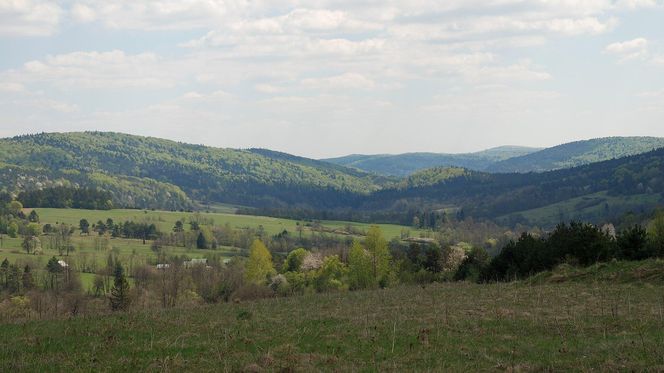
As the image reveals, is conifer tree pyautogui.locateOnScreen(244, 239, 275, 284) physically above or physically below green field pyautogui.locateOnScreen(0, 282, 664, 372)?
below

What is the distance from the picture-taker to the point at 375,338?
67.8 feet

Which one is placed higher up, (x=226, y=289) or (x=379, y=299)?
(x=379, y=299)

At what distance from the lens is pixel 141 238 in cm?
19600

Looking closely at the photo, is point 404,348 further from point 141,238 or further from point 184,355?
point 141,238

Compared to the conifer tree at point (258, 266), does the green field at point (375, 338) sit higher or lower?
higher

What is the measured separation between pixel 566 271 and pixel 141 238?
173180 mm

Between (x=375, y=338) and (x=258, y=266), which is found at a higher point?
(x=375, y=338)

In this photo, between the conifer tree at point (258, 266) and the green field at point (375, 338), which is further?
the conifer tree at point (258, 266)

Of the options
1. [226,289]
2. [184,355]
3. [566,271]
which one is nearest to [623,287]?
[566,271]

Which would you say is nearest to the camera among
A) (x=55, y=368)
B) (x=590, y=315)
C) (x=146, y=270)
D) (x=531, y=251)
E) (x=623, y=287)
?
(x=55, y=368)

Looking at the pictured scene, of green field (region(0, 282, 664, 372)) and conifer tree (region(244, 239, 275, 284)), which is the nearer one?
green field (region(0, 282, 664, 372))

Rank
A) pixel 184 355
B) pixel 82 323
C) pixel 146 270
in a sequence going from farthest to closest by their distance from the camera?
pixel 146 270 < pixel 82 323 < pixel 184 355

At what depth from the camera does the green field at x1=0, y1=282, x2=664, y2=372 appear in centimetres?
1652

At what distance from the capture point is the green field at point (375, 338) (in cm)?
1652
